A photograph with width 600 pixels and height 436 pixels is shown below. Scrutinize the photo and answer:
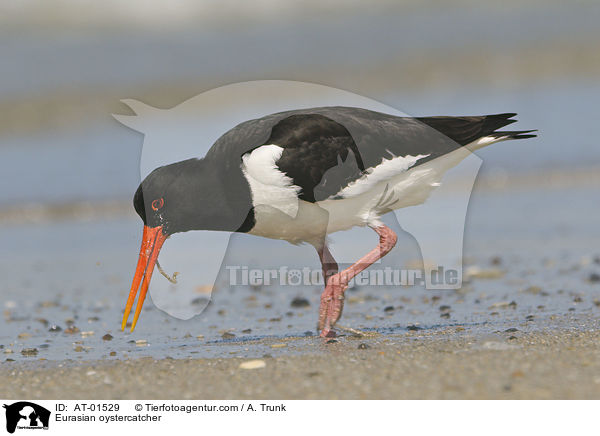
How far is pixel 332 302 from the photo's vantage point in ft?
19.2

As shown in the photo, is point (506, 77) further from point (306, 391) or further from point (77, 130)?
point (306, 391)

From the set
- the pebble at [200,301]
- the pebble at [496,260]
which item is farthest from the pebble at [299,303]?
the pebble at [496,260]

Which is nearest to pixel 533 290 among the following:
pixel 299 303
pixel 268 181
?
pixel 299 303

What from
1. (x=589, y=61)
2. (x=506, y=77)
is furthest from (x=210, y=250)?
(x=589, y=61)

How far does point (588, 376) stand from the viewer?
394cm

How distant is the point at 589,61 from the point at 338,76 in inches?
252

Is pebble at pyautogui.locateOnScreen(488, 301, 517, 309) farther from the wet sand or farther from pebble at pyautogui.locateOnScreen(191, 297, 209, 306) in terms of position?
pebble at pyautogui.locateOnScreen(191, 297, 209, 306)

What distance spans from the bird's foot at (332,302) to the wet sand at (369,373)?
46 centimetres
